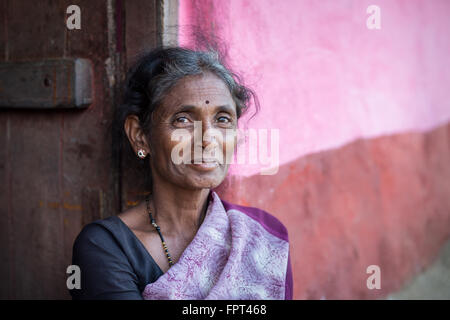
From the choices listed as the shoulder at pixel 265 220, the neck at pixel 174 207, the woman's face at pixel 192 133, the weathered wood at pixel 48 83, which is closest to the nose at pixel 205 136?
the woman's face at pixel 192 133

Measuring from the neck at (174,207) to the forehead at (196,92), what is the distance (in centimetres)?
35

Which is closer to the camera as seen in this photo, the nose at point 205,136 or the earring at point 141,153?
the nose at point 205,136

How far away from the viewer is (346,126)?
295cm

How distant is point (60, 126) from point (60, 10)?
1.79 ft

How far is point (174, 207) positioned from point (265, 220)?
49 centimetres

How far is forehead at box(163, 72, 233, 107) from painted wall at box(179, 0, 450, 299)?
12.9 inches

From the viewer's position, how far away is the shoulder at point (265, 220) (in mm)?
1896

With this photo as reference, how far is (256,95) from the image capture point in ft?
7.09

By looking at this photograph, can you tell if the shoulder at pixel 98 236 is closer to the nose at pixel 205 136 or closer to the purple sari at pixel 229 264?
the purple sari at pixel 229 264

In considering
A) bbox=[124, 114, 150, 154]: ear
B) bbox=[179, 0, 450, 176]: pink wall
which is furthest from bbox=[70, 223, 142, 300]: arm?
bbox=[179, 0, 450, 176]: pink wall

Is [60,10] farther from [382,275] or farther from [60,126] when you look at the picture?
[382,275]

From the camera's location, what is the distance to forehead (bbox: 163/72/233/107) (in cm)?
161
